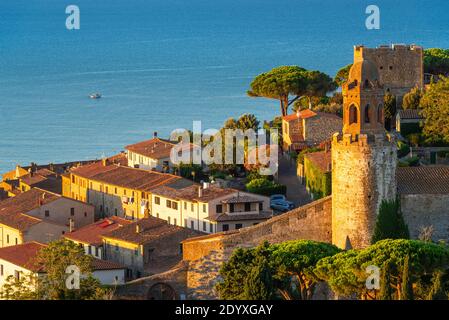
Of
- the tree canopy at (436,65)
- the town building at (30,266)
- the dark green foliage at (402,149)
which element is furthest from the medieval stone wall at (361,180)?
the tree canopy at (436,65)

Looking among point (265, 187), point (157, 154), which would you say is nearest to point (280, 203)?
point (265, 187)

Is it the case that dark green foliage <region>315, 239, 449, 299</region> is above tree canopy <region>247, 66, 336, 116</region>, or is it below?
below

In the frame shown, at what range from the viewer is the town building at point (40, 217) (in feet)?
175

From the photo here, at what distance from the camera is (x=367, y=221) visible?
40000 millimetres

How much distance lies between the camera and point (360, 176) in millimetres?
39844

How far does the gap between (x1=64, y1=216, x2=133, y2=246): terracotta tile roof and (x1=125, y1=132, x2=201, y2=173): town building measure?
25.5 ft

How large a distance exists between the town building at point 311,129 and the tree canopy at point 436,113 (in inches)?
191

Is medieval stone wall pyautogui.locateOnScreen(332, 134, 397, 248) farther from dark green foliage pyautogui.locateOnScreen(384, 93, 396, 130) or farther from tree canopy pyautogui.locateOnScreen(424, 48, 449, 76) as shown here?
tree canopy pyautogui.locateOnScreen(424, 48, 449, 76)

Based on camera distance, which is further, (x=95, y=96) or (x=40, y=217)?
(x=95, y=96)

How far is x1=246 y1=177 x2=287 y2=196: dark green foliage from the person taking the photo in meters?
51.9

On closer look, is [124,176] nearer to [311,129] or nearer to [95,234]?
[311,129]

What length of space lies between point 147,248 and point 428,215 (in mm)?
9652

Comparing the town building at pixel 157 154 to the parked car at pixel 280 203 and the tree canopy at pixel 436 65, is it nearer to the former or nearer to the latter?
the parked car at pixel 280 203

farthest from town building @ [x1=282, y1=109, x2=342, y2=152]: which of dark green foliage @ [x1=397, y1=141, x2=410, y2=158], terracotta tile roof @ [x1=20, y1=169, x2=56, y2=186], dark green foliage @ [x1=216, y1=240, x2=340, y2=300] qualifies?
dark green foliage @ [x1=216, y1=240, x2=340, y2=300]
